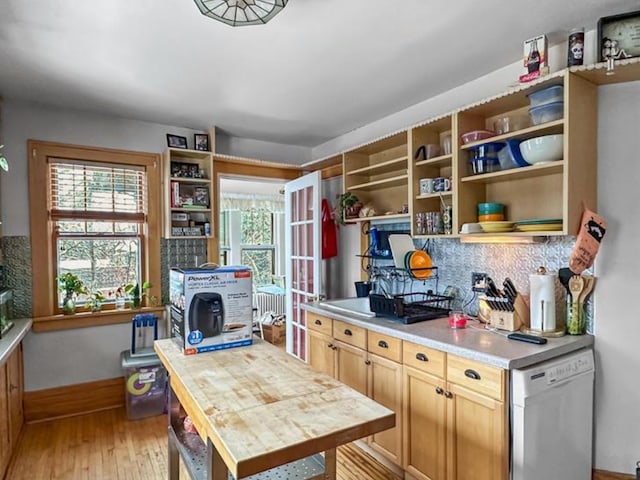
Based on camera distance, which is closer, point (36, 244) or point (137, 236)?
point (36, 244)

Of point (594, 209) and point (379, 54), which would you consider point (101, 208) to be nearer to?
point (379, 54)

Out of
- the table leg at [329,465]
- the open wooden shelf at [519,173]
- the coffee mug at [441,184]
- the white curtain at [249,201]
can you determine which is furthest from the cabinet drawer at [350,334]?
the white curtain at [249,201]

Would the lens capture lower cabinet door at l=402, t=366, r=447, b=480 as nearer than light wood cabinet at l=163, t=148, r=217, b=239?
Yes

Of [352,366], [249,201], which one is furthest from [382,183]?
[249,201]

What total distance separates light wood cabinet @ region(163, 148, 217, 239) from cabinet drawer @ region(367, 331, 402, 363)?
1961 millimetres

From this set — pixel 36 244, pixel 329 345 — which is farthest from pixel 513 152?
pixel 36 244

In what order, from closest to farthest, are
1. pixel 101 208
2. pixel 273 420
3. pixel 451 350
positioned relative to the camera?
pixel 273 420
pixel 451 350
pixel 101 208

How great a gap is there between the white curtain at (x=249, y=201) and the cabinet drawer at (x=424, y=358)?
4.53 metres

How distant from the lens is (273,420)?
116 cm

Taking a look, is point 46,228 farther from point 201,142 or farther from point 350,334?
point 350,334

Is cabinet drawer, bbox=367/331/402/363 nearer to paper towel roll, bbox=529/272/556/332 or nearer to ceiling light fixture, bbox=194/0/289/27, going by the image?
paper towel roll, bbox=529/272/556/332

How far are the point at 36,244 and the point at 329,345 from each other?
2488 mm

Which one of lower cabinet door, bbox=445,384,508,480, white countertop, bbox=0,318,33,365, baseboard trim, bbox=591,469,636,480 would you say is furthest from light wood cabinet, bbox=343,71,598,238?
white countertop, bbox=0,318,33,365

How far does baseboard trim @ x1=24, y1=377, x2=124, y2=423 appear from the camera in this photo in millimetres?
3012
